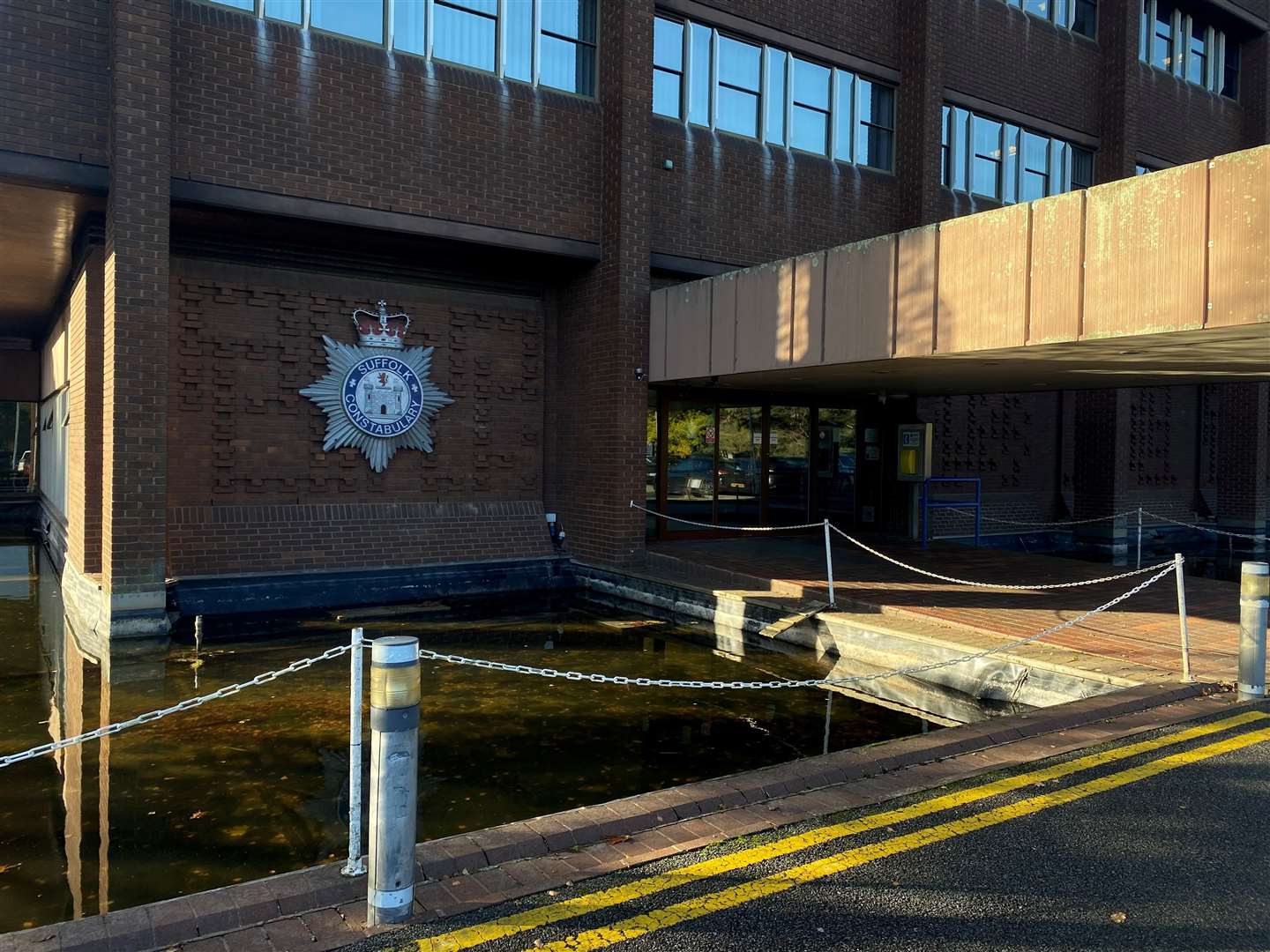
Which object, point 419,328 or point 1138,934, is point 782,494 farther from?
point 1138,934

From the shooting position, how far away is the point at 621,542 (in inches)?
564

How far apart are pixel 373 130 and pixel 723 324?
558 centimetres

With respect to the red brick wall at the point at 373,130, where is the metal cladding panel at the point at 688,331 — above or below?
below

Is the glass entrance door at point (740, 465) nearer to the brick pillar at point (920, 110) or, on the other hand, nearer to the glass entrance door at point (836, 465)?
the glass entrance door at point (836, 465)

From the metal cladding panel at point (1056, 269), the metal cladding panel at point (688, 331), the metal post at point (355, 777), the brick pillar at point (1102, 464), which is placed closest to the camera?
the metal post at point (355, 777)

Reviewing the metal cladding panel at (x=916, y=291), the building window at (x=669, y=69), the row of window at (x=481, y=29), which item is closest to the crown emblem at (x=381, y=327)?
the row of window at (x=481, y=29)

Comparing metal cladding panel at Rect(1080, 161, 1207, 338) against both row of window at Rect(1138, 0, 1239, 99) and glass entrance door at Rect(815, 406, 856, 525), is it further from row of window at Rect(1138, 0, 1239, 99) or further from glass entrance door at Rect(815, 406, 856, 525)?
row of window at Rect(1138, 0, 1239, 99)

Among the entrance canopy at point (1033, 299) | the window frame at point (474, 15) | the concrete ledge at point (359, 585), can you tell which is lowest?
the concrete ledge at point (359, 585)

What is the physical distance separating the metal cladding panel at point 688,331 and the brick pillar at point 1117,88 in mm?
12890

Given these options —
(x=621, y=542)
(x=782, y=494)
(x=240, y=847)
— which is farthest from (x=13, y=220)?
(x=782, y=494)

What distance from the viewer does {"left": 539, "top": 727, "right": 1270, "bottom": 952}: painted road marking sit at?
3.63m

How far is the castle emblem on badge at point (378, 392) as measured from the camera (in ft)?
44.3

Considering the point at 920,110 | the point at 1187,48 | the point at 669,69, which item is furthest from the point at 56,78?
the point at 1187,48

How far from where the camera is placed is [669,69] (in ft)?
51.2
